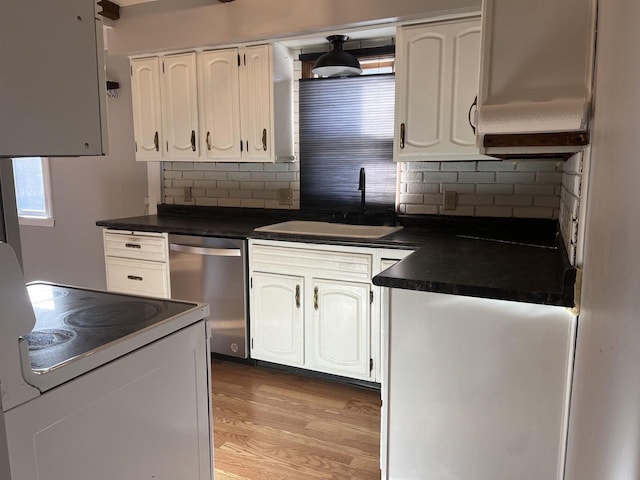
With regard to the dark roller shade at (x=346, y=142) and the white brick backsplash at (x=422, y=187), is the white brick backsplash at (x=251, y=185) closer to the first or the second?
the dark roller shade at (x=346, y=142)

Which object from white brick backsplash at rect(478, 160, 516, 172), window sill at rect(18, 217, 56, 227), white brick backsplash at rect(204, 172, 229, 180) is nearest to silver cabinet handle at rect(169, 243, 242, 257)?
white brick backsplash at rect(204, 172, 229, 180)

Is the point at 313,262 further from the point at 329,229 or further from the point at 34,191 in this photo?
the point at 34,191

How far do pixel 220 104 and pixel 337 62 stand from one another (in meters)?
0.89

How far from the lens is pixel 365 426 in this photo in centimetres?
242

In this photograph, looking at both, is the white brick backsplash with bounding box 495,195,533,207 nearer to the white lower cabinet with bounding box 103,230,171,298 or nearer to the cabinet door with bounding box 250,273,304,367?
the cabinet door with bounding box 250,273,304,367

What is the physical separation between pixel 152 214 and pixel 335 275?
1.92 meters

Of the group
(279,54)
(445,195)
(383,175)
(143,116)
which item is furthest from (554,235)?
(143,116)

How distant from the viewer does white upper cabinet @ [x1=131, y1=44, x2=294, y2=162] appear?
3.09 m

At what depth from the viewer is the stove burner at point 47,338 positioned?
110 centimetres

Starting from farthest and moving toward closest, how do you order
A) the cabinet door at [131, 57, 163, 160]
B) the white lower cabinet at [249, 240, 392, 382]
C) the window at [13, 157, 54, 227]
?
the window at [13, 157, 54, 227] → the cabinet door at [131, 57, 163, 160] → the white lower cabinet at [249, 240, 392, 382]

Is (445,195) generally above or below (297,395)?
above

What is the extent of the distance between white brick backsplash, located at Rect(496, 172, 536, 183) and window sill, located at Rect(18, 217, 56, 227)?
3.89 m

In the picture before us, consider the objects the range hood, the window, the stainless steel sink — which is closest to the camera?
the range hood

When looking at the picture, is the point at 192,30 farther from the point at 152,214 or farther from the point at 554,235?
the point at 554,235
